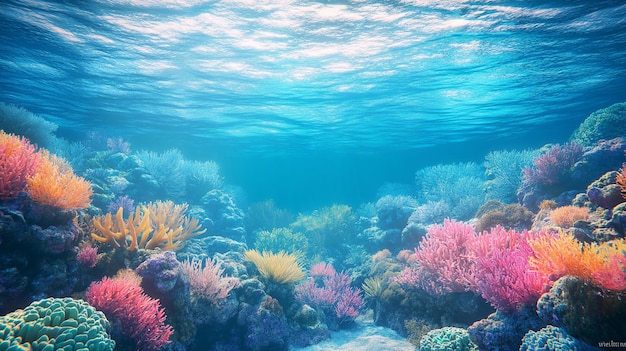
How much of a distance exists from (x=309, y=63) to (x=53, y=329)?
11852 mm

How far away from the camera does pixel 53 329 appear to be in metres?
2.84

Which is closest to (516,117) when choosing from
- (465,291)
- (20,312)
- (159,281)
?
(465,291)

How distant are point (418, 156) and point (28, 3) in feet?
141

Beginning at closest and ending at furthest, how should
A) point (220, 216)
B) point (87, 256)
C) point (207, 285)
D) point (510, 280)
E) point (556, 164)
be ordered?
1. point (510, 280)
2. point (87, 256)
3. point (207, 285)
4. point (556, 164)
5. point (220, 216)

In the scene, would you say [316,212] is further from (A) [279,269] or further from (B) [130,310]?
(B) [130,310]

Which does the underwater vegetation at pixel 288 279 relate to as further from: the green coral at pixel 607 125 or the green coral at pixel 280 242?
the green coral at pixel 607 125

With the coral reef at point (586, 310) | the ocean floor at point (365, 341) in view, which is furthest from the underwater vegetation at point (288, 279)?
the ocean floor at point (365, 341)

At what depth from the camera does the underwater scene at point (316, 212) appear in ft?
13.4

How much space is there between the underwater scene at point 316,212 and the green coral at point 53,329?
2 centimetres

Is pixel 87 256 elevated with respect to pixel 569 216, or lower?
lower

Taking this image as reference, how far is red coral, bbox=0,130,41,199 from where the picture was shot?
4098 mm

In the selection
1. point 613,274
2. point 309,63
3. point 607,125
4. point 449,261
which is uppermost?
point 309,63

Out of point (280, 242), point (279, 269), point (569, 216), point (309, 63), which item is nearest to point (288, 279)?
point (279, 269)

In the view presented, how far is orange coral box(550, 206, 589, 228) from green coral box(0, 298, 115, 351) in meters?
7.71
